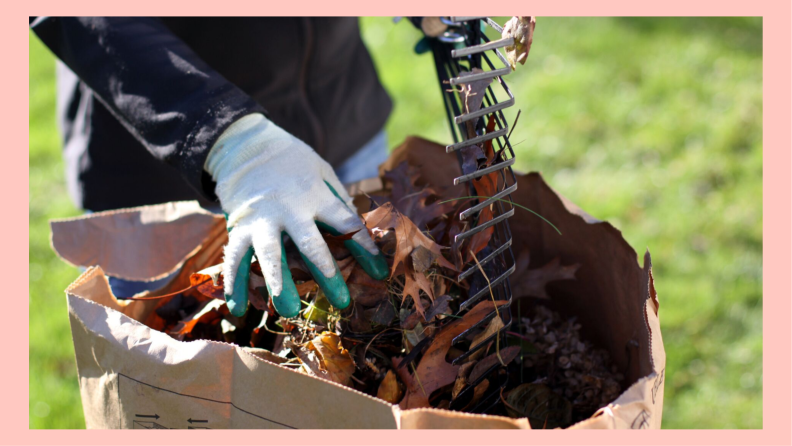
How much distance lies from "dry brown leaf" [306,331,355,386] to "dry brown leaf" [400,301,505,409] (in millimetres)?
72

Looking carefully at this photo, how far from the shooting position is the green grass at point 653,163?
6.17 ft

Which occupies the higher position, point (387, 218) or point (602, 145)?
point (387, 218)

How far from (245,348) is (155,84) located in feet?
1.68

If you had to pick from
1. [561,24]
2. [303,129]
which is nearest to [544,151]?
[561,24]

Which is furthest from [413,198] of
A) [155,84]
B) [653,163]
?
[653,163]

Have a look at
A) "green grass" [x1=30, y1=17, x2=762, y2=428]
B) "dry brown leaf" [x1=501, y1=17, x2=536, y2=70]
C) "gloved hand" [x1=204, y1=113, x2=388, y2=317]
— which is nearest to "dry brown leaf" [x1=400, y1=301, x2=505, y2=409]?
"gloved hand" [x1=204, y1=113, x2=388, y2=317]

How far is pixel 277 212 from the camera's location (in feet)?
3.09

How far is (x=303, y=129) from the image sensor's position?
1.42 m

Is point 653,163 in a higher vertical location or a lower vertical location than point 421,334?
lower

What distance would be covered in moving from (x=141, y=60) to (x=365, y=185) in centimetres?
46

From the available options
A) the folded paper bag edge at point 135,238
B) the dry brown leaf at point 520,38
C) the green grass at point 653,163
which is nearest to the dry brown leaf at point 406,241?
the dry brown leaf at point 520,38

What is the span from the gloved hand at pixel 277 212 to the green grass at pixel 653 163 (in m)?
0.96

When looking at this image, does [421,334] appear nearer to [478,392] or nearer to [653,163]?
[478,392]

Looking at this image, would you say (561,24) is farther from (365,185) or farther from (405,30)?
(365,185)
